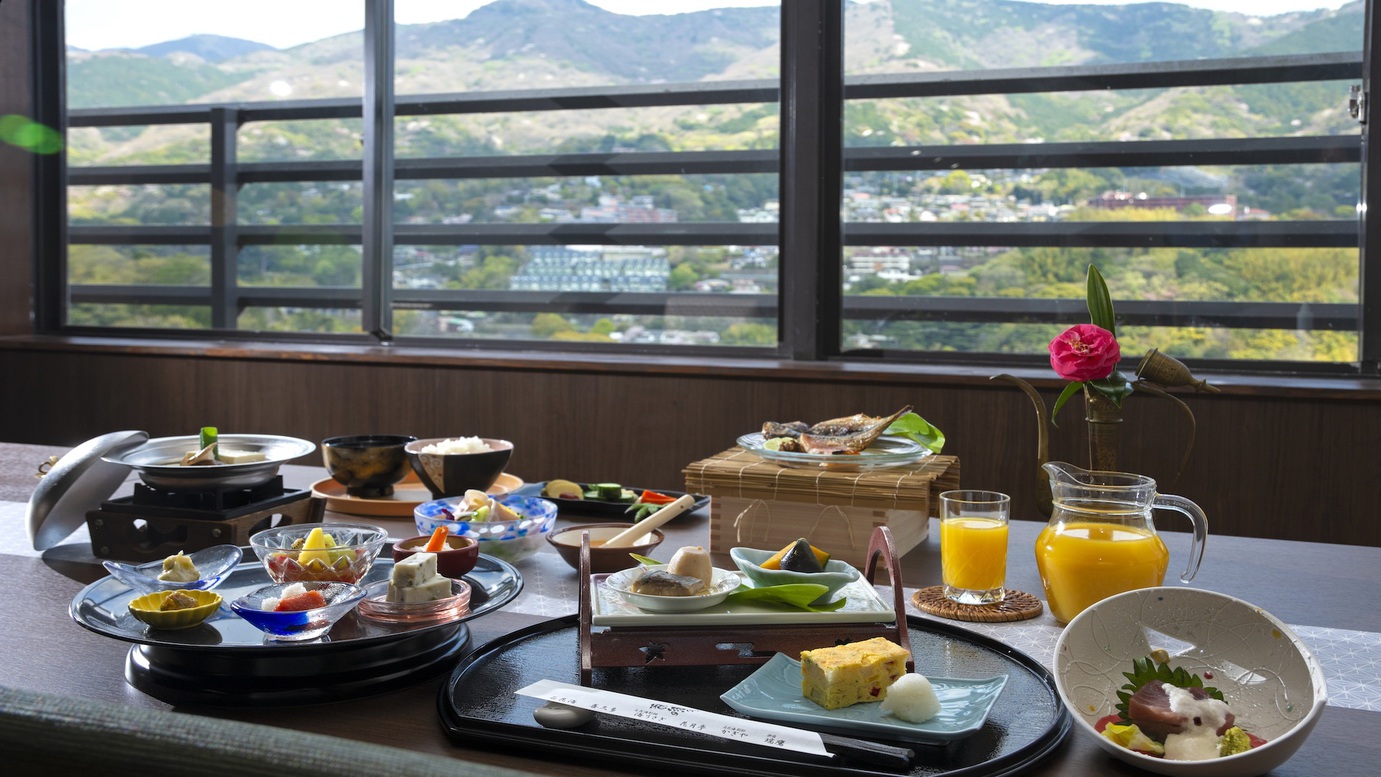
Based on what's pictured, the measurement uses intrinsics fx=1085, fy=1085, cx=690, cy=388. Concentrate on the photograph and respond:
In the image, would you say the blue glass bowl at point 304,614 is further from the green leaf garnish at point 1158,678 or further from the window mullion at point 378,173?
the window mullion at point 378,173

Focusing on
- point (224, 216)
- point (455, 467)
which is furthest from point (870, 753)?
point (224, 216)

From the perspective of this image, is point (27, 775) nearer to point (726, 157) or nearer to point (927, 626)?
point (927, 626)

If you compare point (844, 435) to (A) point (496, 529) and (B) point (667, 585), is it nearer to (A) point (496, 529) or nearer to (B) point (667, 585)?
(A) point (496, 529)

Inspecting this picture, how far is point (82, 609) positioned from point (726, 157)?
2.85 m

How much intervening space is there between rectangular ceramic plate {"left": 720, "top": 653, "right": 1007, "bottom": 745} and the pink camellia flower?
52 cm

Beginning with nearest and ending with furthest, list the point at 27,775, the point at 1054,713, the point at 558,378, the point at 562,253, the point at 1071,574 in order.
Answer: the point at 27,775
the point at 1054,713
the point at 1071,574
the point at 558,378
the point at 562,253

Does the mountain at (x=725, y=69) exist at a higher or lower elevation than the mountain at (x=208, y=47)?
lower

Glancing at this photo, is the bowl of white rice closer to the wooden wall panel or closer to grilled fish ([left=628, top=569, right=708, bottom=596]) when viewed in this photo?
grilled fish ([left=628, top=569, right=708, bottom=596])

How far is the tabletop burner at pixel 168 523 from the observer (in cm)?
143

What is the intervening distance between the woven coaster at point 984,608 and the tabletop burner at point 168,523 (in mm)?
886

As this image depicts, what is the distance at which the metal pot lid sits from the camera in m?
1.46

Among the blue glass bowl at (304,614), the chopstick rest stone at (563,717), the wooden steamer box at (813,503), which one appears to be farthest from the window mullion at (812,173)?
the chopstick rest stone at (563,717)

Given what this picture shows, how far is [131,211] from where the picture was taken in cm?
435

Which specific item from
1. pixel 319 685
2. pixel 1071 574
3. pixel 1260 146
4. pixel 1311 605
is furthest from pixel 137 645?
pixel 1260 146
